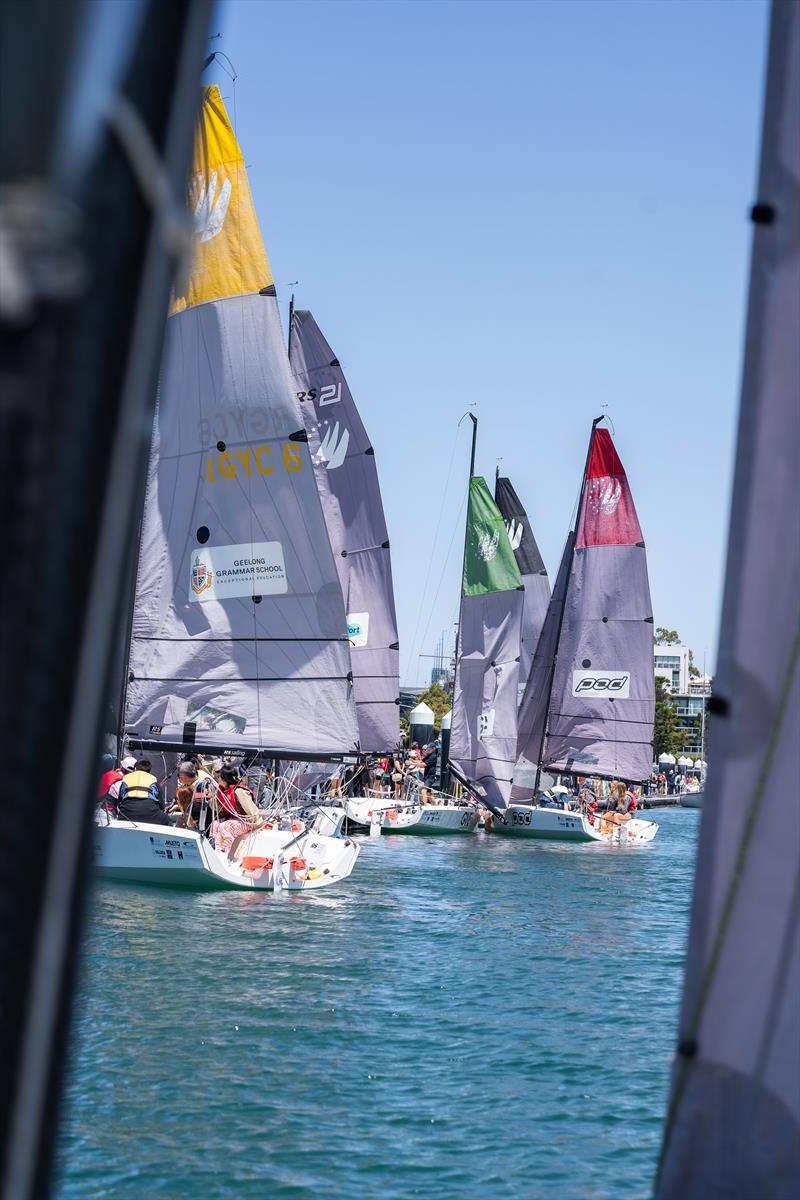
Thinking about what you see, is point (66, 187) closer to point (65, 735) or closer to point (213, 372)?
point (65, 735)

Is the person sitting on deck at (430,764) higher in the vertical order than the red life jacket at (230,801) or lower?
lower

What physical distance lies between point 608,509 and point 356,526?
7.12 m

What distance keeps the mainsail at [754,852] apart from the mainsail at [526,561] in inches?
1409

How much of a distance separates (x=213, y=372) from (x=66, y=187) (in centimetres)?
1707

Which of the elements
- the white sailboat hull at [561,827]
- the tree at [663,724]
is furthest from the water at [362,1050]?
the tree at [663,724]

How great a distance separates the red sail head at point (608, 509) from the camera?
110ft

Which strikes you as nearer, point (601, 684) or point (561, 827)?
point (561, 827)

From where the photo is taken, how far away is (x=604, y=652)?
33.5 metres

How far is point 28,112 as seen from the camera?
130 cm

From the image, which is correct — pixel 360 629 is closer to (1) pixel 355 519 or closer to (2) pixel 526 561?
(1) pixel 355 519

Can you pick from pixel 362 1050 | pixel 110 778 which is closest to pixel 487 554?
pixel 110 778

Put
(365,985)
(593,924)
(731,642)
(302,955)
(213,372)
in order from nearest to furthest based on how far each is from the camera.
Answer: (731,642)
(365,985)
(302,955)
(593,924)
(213,372)

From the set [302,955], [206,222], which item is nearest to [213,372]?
[206,222]

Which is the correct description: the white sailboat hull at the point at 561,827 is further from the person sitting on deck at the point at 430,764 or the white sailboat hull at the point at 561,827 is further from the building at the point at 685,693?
the building at the point at 685,693
